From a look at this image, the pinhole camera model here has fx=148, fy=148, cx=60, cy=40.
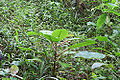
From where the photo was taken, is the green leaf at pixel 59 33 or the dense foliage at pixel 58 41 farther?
the dense foliage at pixel 58 41

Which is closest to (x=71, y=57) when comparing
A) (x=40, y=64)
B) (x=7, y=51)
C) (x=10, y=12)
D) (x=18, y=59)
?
(x=40, y=64)

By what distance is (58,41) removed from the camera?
1635 mm

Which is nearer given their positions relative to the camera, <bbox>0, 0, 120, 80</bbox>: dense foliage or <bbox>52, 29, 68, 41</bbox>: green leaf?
<bbox>52, 29, 68, 41</bbox>: green leaf

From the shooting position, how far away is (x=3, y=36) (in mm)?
2396

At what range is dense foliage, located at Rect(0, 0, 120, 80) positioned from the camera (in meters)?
1.73

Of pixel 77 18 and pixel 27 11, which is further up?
pixel 27 11

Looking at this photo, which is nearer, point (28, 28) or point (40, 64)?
point (40, 64)

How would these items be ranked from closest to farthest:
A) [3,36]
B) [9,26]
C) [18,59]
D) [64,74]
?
[64,74], [18,59], [3,36], [9,26]

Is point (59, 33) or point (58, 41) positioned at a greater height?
point (59, 33)

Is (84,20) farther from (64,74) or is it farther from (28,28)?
(64,74)

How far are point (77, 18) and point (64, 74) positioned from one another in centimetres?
159

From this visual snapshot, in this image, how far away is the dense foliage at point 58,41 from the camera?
1729 millimetres

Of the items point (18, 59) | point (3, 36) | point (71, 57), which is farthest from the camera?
point (3, 36)

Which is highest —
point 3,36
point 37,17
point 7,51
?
point 37,17
